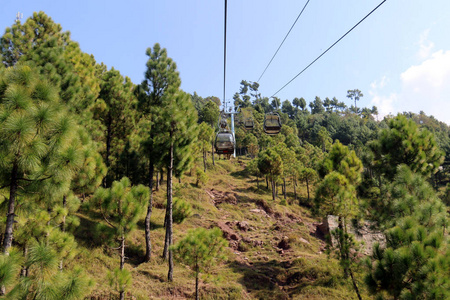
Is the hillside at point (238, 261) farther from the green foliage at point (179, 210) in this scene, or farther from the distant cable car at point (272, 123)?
the distant cable car at point (272, 123)

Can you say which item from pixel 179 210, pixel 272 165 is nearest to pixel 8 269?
pixel 179 210

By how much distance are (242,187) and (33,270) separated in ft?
117

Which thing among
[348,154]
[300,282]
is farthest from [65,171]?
[300,282]

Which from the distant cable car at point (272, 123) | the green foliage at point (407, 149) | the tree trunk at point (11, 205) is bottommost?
the tree trunk at point (11, 205)

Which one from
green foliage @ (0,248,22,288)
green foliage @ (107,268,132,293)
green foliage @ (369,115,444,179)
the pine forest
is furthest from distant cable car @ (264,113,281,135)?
green foliage @ (0,248,22,288)

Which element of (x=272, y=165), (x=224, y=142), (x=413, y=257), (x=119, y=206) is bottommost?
(x=413, y=257)

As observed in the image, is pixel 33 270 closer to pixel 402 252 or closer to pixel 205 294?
pixel 402 252

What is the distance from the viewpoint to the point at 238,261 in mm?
17484

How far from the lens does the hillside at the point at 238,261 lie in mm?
12312

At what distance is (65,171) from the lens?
14.2 ft

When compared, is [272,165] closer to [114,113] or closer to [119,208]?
[114,113]

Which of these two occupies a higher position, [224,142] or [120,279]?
[224,142]

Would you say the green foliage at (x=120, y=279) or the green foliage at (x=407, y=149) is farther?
the green foliage at (x=407, y=149)

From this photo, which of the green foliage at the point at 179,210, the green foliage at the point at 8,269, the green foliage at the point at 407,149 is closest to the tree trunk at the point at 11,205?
the green foliage at the point at 8,269
